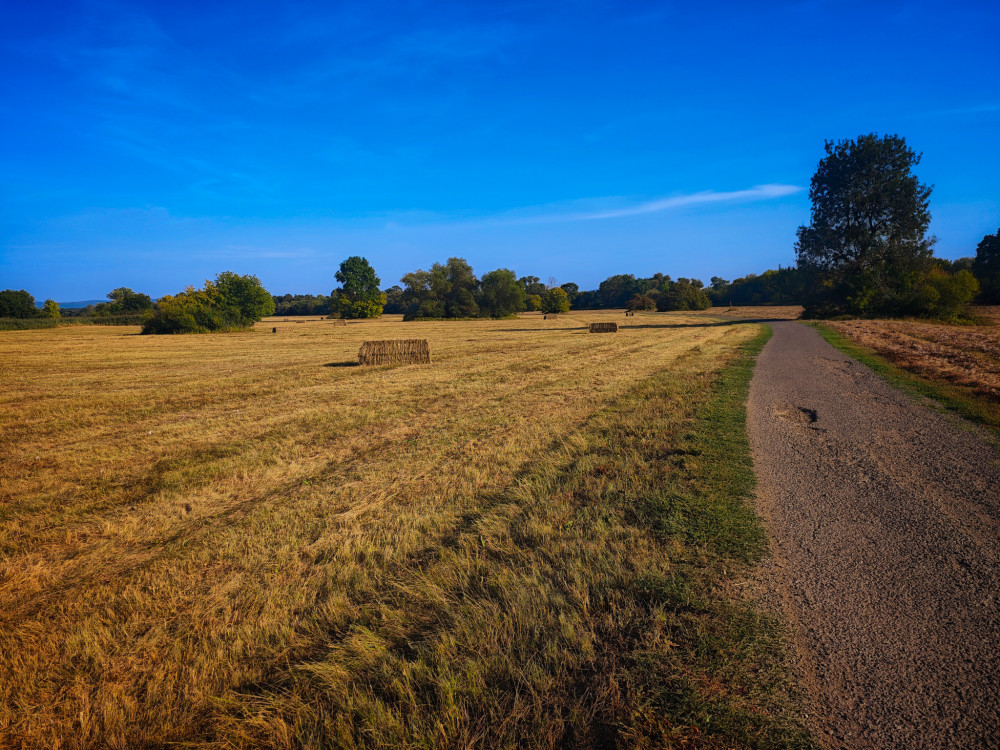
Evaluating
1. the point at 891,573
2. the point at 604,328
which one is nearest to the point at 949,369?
the point at 891,573

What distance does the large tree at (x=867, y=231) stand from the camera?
149 ft

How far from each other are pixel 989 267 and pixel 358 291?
366 feet

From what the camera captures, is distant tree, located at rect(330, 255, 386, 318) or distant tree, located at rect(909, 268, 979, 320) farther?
distant tree, located at rect(330, 255, 386, 318)

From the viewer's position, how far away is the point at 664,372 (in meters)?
15.0

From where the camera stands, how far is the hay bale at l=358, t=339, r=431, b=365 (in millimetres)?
20219

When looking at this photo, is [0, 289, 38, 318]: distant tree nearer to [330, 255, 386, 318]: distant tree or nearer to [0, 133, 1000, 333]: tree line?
[0, 133, 1000, 333]: tree line

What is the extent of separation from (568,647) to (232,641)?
2.65 m

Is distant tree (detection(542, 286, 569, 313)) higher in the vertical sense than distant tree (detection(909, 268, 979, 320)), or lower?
higher

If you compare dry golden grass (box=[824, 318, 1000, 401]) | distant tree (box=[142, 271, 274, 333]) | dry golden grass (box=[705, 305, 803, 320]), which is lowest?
dry golden grass (box=[824, 318, 1000, 401])

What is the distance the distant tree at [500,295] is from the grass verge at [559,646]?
87.5 m

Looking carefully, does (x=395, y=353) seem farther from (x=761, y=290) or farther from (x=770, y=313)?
(x=761, y=290)

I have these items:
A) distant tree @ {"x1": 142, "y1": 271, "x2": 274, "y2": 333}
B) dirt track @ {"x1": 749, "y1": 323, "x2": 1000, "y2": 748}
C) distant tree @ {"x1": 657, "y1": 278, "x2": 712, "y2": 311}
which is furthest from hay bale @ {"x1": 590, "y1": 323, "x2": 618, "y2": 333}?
distant tree @ {"x1": 657, "y1": 278, "x2": 712, "y2": 311}

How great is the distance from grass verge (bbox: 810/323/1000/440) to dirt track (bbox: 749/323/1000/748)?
2.98ft

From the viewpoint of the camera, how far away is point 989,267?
6594cm
